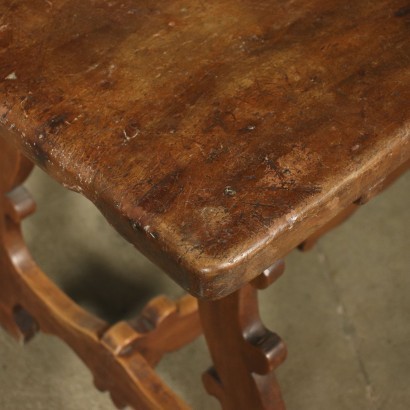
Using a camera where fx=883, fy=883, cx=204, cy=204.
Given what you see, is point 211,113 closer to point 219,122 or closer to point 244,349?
point 219,122

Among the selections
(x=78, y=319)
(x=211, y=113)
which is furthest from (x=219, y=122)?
(x=78, y=319)

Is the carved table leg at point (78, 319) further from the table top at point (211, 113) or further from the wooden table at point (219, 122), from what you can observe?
the table top at point (211, 113)

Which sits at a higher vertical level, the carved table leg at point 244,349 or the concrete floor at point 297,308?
the carved table leg at point 244,349

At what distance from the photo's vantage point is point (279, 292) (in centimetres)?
177

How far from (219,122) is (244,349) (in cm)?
39

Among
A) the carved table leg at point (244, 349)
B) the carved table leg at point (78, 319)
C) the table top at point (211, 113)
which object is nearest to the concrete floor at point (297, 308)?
the carved table leg at point (78, 319)

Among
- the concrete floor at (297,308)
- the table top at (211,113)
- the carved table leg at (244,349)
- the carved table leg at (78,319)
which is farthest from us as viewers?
the concrete floor at (297,308)

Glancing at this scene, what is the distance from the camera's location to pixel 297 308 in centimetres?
174

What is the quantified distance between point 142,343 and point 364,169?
67cm

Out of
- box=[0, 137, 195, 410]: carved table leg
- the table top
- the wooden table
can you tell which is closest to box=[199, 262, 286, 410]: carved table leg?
the wooden table

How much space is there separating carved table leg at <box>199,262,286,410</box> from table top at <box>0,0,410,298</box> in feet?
0.74

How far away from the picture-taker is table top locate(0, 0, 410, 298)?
89cm

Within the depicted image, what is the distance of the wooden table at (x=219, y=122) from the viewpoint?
35.0 inches

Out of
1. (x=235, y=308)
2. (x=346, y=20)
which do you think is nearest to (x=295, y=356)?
(x=235, y=308)
